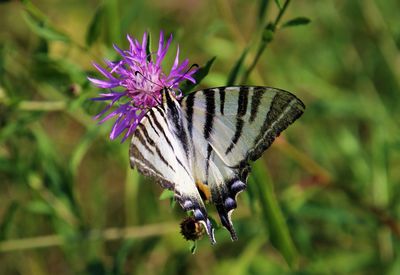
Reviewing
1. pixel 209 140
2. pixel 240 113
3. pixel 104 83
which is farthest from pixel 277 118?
pixel 104 83

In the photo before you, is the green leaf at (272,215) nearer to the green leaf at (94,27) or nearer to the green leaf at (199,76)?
the green leaf at (199,76)

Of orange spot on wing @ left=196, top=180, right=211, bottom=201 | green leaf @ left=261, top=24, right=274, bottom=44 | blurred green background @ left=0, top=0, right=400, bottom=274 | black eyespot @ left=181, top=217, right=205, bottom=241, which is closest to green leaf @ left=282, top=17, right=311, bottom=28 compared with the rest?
blurred green background @ left=0, top=0, right=400, bottom=274

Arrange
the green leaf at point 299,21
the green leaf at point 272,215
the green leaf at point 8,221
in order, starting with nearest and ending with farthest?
the green leaf at point 299,21
the green leaf at point 272,215
the green leaf at point 8,221

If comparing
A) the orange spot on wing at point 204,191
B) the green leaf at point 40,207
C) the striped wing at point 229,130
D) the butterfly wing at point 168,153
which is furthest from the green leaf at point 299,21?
the green leaf at point 40,207

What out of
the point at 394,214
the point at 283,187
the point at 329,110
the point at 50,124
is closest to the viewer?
the point at 394,214

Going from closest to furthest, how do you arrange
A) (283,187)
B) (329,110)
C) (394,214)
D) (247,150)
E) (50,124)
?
1. (247,150)
2. (394,214)
3. (329,110)
4. (283,187)
5. (50,124)

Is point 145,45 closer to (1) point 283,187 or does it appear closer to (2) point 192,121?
(2) point 192,121

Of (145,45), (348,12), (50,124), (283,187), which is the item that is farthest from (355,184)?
(50,124)
